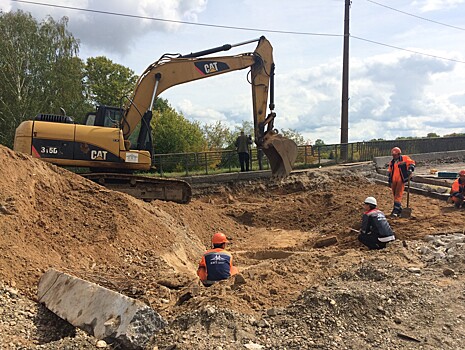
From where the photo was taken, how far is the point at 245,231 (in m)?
11.6

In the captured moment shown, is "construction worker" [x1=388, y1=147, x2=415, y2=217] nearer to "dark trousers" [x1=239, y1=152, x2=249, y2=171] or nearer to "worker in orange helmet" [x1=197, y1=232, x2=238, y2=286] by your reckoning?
"worker in orange helmet" [x1=197, y1=232, x2=238, y2=286]

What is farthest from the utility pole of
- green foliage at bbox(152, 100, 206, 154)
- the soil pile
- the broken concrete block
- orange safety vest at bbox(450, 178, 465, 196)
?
the broken concrete block

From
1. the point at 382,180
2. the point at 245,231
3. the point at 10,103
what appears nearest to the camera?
the point at 245,231

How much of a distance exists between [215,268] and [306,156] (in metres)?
13.6

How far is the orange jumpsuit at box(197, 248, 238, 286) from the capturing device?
18.3ft

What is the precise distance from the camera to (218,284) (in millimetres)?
5059

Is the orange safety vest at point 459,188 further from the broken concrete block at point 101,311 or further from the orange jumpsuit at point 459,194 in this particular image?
the broken concrete block at point 101,311

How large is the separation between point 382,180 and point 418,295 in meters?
11.6

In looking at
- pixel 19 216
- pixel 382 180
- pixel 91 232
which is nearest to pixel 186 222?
pixel 91 232

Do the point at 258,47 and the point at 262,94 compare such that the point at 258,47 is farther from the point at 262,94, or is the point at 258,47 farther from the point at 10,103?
the point at 10,103

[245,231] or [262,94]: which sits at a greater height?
[262,94]

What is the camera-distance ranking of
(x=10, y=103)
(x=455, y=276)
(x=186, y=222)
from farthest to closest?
(x=10, y=103) → (x=186, y=222) → (x=455, y=276)

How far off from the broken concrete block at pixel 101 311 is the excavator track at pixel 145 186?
217 inches

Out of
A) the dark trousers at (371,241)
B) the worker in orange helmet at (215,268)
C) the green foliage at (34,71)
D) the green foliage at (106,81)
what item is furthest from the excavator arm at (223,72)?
the green foliage at (106,81)
